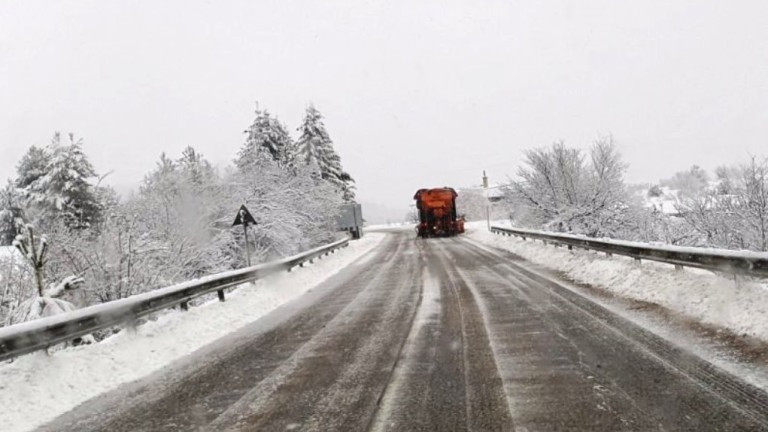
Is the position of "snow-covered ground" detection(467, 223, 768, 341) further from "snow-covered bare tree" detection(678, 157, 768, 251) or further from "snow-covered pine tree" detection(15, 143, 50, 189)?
"snow-covered pine tree" detection(15, 143, 50, 189)

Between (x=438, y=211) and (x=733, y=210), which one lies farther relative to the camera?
(x=438, y=211)

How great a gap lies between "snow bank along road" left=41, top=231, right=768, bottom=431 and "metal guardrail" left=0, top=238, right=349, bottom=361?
1.34 meters

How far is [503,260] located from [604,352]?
14336 mm

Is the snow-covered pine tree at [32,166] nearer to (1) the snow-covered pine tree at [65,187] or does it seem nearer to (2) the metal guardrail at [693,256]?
(1) the snow-covered pine tree at [65,187]

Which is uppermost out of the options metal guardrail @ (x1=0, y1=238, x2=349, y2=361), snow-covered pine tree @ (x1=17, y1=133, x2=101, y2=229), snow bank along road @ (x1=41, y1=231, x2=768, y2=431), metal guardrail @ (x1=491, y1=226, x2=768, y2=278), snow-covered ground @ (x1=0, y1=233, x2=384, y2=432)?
snow-covered pine tree @ (x1=17, y1=133, x2=101, y2=229)

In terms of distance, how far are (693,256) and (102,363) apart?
960 centimetres

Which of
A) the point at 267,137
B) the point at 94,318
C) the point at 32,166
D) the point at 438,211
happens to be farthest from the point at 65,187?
the point at 94,318

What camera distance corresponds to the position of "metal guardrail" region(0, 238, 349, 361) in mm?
6408

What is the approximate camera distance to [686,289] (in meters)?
9.25

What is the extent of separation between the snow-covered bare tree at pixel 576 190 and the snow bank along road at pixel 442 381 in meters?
19.5

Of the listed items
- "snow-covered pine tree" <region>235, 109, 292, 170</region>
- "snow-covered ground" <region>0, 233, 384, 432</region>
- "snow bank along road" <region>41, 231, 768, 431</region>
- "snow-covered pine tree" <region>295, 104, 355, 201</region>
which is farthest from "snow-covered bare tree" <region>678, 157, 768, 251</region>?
"snow-covered pine tree" <region>295, 104, 355, 201</region>

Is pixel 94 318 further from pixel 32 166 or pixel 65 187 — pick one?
pixel 32 166

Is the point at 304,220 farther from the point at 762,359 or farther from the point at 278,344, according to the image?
the point at 762,359

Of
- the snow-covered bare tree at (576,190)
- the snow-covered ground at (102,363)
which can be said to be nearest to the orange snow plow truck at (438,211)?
A: the snow-covered bare tree at (576,190)
